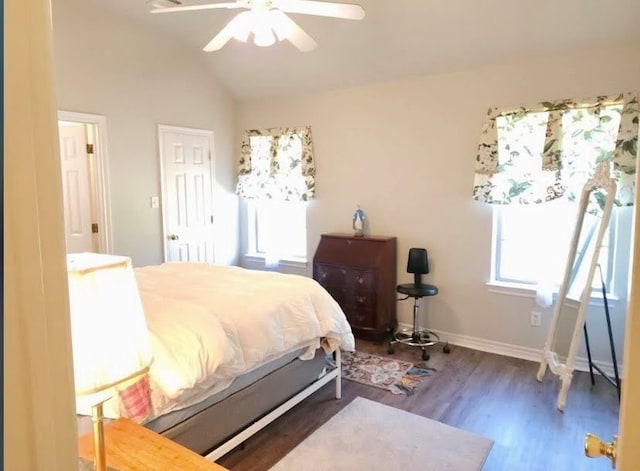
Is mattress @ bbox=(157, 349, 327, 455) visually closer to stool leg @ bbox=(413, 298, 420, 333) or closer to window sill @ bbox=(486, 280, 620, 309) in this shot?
stool leg @ bbox=(413, 298, 420, 333)

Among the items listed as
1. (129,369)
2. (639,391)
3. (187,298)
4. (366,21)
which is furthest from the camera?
(366,21)

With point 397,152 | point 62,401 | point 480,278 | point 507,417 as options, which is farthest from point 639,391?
point 397,152

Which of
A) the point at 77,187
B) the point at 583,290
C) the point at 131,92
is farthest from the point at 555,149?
the point at 77,187

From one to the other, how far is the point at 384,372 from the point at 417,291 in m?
0.78

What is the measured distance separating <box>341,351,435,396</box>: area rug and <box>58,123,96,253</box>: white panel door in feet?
8.41

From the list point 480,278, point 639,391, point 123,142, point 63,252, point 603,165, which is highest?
point 123,142

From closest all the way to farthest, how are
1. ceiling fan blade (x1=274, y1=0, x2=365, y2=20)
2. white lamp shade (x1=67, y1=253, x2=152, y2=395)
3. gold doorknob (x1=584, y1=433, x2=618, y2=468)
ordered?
gold doorknob (x1=584, y1=433, x2=618, y2=468) → white lamp shade (x1=67, y1=253, x2=152, y2=395) → ceiling fan blade (x1=274, y1=0, x2=365, y2=20)

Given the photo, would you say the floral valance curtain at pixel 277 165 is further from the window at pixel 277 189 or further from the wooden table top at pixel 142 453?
the wooden table top at pixel 142 453

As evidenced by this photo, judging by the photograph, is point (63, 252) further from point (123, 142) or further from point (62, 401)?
point (123, 142)

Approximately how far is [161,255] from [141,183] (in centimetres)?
76

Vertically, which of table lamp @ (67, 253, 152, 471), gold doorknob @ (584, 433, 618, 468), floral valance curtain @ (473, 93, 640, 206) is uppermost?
floral valance curtain @ (473, 93, 640, 206)

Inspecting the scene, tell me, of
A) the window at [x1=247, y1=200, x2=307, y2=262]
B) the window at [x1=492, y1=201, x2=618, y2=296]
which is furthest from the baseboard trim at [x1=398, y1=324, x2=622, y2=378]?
the window at [x1=247, y1=200, x2=307, y2=262]

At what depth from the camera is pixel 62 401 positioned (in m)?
0.47

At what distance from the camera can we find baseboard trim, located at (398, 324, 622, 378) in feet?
11.7
